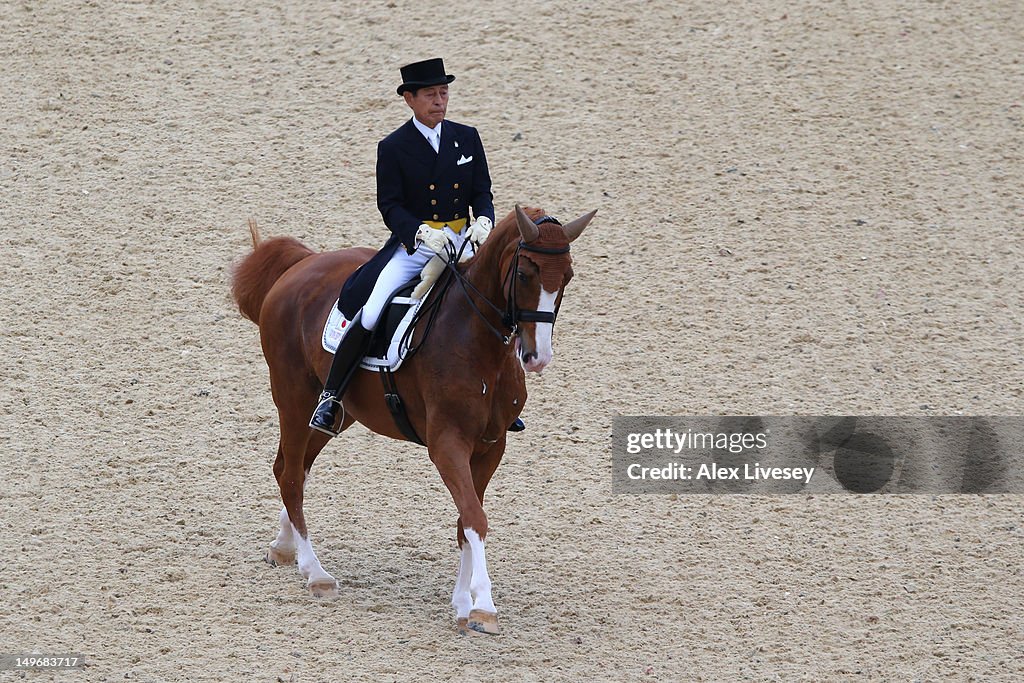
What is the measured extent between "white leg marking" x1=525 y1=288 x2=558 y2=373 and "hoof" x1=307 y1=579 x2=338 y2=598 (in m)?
2.16

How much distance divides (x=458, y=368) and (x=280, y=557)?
79.0 inches

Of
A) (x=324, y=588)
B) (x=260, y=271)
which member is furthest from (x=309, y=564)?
(x=260, y=271)

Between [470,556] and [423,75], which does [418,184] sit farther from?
[470,556]

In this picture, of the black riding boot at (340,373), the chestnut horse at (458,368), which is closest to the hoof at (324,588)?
the chestnut horse at (458,368)

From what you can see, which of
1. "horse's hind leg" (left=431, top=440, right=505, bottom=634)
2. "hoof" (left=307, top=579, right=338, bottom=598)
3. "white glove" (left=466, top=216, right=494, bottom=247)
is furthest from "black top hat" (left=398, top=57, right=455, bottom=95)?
"hoof" (left=307, top=579, right=338, bottom=598)

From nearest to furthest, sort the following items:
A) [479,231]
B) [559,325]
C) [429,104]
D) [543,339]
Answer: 1. [543,339]
2. [479,231]
3. [429,104]
4. [559,325]

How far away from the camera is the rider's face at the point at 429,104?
7.75m

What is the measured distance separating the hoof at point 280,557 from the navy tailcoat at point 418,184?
5.35 ft

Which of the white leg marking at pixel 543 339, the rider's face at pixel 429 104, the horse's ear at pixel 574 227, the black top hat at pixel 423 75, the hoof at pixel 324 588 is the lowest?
the hoof at pixel 324 588

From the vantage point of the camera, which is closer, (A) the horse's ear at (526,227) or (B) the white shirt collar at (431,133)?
(A) the horse's ear at (526,227)

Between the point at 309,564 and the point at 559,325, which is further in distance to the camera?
the point at 559,325

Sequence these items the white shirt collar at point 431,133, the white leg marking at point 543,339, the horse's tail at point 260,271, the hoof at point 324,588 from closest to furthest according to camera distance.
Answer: the white leg marking at point 543,339 → the white shirt collar at point 431,133 → the hoof at point 324,588 → the horse's tail at point 260,271

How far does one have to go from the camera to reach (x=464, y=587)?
300 inches

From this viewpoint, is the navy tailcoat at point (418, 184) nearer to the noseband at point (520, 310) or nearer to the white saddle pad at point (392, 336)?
the white saddle pad at point (392, 336)
